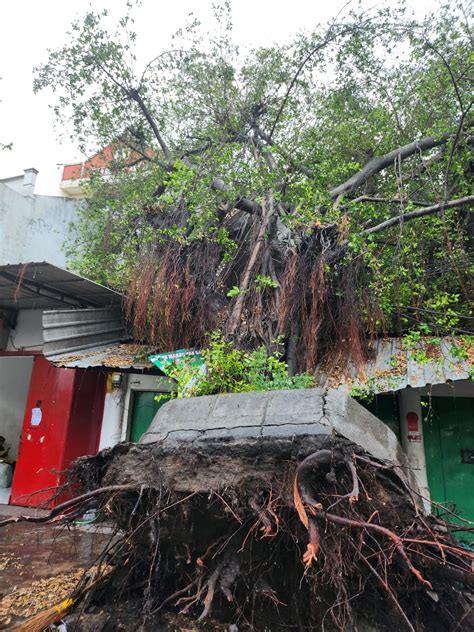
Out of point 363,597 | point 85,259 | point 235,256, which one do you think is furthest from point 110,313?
point 363,597

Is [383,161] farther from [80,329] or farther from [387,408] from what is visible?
[80,329]

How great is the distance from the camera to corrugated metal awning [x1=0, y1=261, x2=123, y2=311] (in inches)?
270

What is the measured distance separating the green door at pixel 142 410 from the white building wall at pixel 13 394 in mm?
5498

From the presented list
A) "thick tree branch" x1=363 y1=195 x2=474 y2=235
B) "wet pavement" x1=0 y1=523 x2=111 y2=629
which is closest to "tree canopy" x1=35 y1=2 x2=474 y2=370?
"thick tree branch" x1=363 y1=195 x2=474 y2=235

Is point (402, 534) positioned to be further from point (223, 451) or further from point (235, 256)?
point (235, 256)

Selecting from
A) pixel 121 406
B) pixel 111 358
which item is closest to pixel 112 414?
pixel 121 406

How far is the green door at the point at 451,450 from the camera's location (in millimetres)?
6078

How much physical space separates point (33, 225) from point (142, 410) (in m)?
8.07

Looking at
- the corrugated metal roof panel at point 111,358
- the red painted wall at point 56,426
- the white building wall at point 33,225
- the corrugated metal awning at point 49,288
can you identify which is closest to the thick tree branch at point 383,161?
the corrugated metal roof panel at point 111,358

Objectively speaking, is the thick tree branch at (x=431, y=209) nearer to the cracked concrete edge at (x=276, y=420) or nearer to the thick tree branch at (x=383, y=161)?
the thick tree branch at (x=383, y=161)

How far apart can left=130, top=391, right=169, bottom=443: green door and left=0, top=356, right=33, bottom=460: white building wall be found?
5498mm

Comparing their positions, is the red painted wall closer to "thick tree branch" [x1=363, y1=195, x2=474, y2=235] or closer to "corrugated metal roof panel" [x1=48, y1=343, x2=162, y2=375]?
"corrugated metal roof panel" [x1=48, y1=343, x2=162, y2=375]

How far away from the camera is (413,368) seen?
5383 mm

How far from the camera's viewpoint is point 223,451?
2602mm
